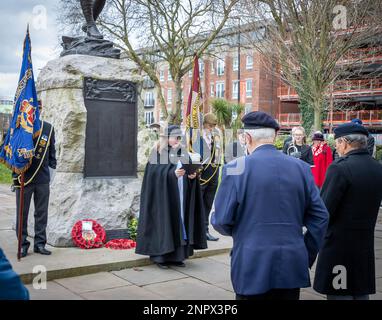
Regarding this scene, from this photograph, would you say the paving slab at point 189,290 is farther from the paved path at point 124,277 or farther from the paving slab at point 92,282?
the paving slab at point 92,282

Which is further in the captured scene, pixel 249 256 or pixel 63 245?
pixel 63 245

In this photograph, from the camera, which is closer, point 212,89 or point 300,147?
point 300,147

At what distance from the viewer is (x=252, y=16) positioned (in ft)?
67.5

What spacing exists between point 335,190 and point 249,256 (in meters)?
1.20

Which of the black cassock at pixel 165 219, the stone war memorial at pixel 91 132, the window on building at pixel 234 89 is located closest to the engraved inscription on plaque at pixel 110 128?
the stone war memorial at pixel 91 132

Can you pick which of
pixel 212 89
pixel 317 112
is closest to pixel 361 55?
pixel 317 112

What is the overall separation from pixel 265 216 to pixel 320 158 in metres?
7.41

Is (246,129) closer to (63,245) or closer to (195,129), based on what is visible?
(195,129)

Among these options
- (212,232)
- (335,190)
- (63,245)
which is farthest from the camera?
(212,232)

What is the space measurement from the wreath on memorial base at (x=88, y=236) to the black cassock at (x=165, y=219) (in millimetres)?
836

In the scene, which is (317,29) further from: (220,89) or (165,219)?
(220,89)

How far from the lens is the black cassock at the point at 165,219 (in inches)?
244

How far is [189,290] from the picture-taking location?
17.6 feet
